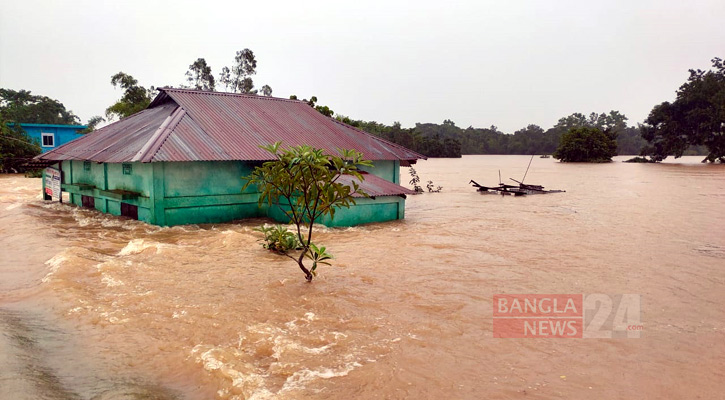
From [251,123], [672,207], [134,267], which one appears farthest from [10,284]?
[672,207]

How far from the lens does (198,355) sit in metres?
4.77

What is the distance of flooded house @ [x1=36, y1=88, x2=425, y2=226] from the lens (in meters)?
12.4

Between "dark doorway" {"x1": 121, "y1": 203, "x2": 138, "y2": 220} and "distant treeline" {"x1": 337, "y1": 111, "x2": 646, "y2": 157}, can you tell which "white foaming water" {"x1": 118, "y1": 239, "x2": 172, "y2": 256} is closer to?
"dark doorway" {"x1": 121, "y1": 203, "x2": 138, "y2": 220}

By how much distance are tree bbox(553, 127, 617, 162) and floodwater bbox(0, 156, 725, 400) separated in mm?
49284

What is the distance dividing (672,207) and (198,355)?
20.4 meters

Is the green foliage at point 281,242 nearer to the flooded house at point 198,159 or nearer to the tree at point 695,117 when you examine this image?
the flooded house at point 198,159

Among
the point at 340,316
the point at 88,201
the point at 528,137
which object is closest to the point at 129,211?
the point at 88,201

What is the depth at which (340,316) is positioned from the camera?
6047 mm

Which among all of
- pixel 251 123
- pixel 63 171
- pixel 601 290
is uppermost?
pixel 251 123

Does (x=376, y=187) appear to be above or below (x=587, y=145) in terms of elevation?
below

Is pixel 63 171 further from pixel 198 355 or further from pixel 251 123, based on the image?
pixel 198 355

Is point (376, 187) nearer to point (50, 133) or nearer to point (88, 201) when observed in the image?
point (88, 201)

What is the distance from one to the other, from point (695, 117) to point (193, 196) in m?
55.2

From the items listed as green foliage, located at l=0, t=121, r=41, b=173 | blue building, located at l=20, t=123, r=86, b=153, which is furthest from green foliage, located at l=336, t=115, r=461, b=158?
green foliage, located at l=0, t=121, r=41, b=173
